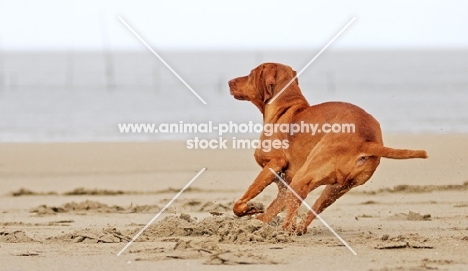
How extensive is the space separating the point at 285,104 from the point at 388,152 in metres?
1.15

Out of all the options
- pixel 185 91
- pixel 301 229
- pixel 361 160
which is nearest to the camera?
pixel 361 160

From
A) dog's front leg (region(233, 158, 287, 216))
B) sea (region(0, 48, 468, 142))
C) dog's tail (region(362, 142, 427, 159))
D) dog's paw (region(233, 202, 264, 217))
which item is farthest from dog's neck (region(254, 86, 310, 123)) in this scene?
sea (region(0, 48, 468, 142))

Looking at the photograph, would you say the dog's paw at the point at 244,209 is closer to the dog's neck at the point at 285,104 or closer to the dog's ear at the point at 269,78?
the dog's neck at the point at 285,104

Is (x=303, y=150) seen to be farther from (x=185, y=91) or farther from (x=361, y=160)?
(x=185, y=91)

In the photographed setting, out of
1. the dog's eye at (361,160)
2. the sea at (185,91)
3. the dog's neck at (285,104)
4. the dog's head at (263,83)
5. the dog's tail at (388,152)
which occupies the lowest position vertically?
the sea at (185,91)

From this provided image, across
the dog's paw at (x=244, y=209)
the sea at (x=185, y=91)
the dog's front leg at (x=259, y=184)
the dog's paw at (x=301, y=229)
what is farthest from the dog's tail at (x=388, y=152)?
the sea at (x=185, y=91)

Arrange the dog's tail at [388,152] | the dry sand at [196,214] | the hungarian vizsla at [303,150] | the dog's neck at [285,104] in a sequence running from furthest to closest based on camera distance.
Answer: the dog's neck at [285,104] → the hungarian vizsla at [303,150] → the dog's tail at [388,152] → the dry sand at [196,214]

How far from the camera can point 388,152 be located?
24.3 feet

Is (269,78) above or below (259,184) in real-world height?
above

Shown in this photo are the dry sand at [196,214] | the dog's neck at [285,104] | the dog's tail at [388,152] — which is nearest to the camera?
the dry sand at [196,214]

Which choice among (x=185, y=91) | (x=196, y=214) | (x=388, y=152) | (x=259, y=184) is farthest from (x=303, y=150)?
(x=185, y=91)

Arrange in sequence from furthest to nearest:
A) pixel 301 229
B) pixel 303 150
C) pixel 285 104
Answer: pixel 285 104 → pixel 301 229 → pixel 303 150

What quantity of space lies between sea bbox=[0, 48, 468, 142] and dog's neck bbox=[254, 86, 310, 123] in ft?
31.5

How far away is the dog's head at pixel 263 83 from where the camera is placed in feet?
27.1
